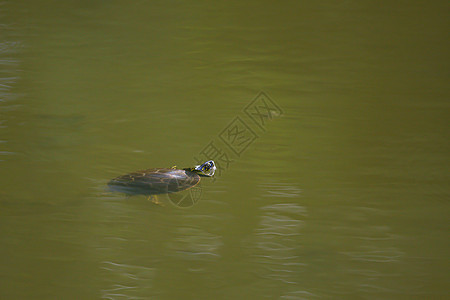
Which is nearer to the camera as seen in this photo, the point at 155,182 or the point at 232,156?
the point at 155,182

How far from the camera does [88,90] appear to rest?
2.77 metres

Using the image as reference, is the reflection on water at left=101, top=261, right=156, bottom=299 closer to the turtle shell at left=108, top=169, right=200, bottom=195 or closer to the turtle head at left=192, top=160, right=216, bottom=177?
the turtle shell at left=108, top=169, right=200, bottom=195

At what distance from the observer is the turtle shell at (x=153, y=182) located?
1.77 metres

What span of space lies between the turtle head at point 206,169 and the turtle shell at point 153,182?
0.12ft

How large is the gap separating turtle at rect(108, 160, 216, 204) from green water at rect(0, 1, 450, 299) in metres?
0.05

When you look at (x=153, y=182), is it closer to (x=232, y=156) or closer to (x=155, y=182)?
(x=155, y=182)

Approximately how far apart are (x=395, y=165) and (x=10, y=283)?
58.1 inches

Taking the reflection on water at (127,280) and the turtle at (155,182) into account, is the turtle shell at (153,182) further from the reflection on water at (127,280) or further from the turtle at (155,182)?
the reflection on water at (127,280)

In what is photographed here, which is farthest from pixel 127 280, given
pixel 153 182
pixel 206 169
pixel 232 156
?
pixel 232 156

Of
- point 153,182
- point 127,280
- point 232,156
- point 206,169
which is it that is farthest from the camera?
point 232,156

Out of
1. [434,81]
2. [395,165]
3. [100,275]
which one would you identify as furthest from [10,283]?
[434,81]

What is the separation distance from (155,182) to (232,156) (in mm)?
440

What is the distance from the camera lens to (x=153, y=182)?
1770 millimetres

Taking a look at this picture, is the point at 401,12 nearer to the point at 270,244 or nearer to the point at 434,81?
the point at 434,81
